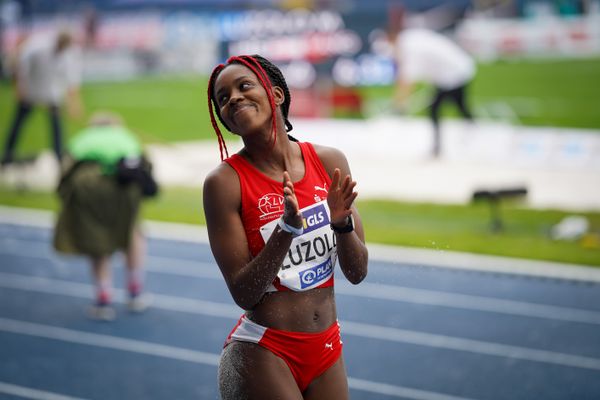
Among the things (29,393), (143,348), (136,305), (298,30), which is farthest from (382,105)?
(29,393)

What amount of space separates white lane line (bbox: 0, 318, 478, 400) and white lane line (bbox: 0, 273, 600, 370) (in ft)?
3.01

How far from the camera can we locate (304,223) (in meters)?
3.20

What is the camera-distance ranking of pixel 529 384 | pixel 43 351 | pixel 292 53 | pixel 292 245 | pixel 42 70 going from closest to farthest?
pixel 292 245 < pixel 529 384 < pixel 43 351 < pixel 42 70 < pixel 292 53

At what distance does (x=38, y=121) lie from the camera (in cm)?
2455

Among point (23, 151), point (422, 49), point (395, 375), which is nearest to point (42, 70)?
point (23, 151)

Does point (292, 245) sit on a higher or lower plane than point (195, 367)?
higher

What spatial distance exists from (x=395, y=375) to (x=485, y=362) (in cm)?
68

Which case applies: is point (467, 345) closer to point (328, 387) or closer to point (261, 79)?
point (328, 387)

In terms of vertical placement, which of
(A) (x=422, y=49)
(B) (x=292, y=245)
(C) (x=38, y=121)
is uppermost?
(B) (x=292, y=245)

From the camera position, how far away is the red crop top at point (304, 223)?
319cm

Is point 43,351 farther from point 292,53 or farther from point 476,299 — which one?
point 292,53

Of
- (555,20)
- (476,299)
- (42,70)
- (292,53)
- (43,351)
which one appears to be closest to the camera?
(43,351)

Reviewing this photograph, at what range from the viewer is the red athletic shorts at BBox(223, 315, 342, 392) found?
10.6 feet

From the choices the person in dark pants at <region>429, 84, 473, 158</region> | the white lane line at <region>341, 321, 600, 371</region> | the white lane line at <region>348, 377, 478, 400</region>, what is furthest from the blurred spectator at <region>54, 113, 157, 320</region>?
the person in dark pants at <region>429, 84, 473, 158</region>
